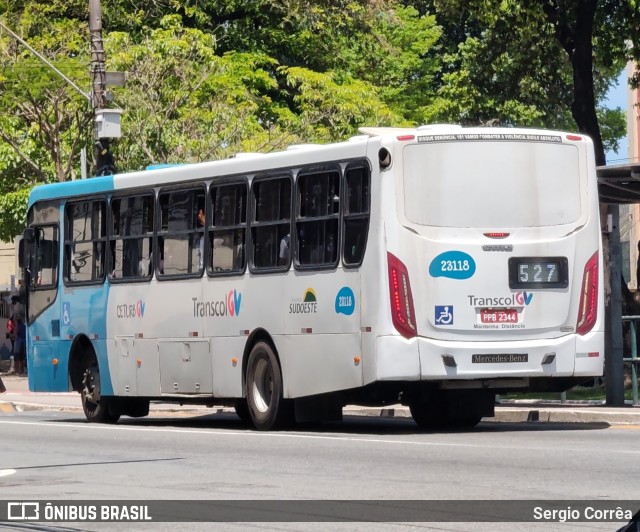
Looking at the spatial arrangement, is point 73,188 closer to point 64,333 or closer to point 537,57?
point 64,333

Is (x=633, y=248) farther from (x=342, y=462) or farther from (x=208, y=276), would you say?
(x=342, y=462)

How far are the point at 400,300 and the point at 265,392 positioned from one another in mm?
2647

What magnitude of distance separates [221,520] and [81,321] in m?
12.7

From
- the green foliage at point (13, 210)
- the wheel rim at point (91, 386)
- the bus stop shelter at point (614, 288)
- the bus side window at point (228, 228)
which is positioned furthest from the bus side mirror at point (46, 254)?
the green foliage at point (13, 210)

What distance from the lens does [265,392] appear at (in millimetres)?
19672

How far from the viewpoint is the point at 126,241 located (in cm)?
2211

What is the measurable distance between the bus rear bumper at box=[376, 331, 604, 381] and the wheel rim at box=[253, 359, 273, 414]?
7.34ft

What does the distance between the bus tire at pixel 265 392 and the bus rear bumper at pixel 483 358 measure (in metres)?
1.95

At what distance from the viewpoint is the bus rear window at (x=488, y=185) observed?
58.9 feet

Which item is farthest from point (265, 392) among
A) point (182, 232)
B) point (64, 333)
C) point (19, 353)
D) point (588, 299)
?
point (19, 353)

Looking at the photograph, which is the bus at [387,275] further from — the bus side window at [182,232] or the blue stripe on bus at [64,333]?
the blue stripe on bus at [64,333]

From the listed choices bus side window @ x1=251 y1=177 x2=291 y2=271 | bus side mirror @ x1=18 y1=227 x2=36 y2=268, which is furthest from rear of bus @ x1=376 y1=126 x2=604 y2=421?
bus side mirror @ x1=18 y1=227 x2=36 y2=268

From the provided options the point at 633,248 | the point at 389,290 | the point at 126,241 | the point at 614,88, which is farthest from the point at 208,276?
the point at 633,248

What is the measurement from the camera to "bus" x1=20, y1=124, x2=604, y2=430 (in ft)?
58.5
